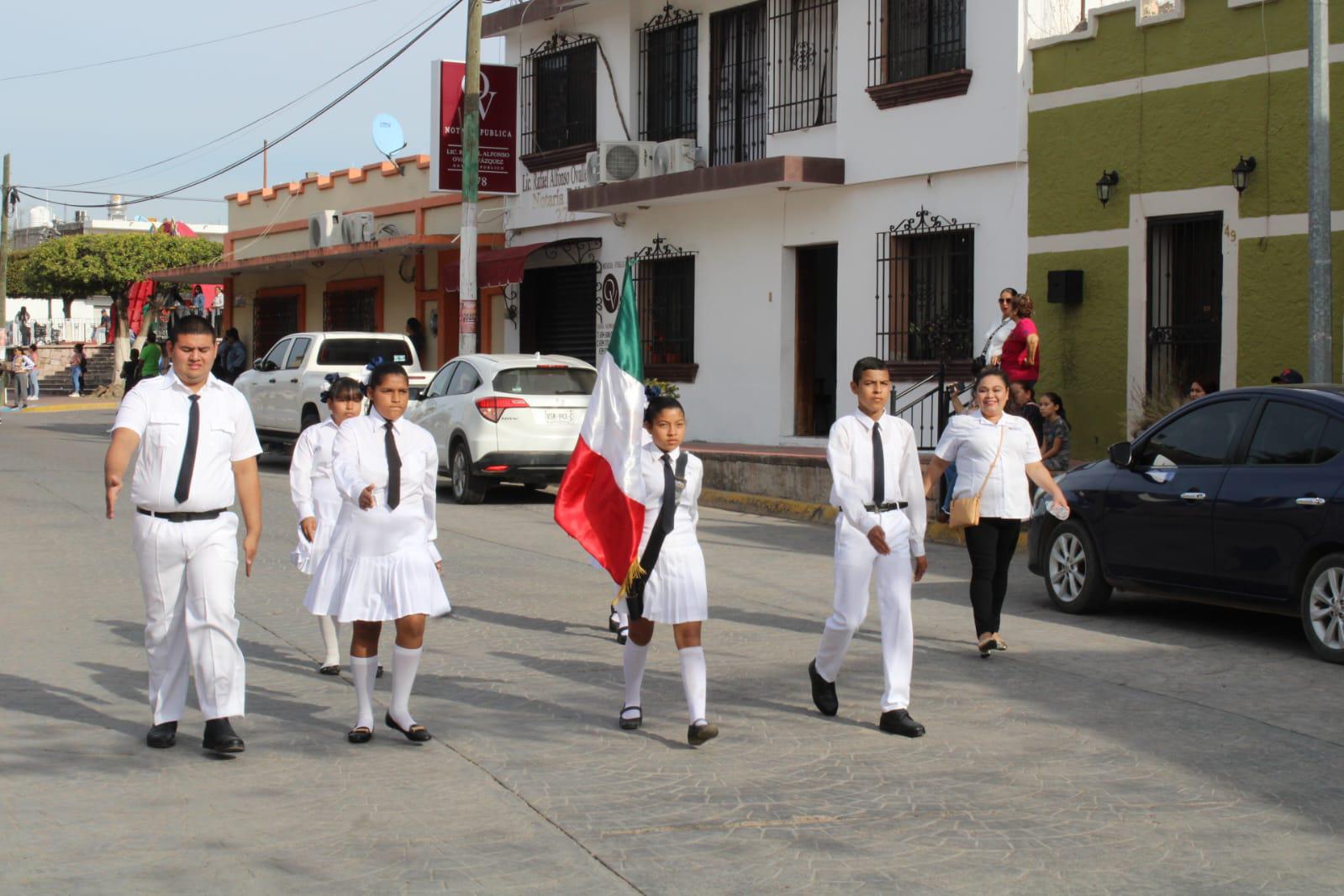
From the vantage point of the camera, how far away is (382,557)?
6.87 m

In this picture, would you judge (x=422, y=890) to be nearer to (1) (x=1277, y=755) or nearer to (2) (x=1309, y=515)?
(1) (x=1277, y=755)

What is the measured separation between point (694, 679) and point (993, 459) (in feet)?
9.54

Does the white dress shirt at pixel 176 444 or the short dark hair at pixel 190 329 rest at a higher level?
the short dark hair at pixel 190 329

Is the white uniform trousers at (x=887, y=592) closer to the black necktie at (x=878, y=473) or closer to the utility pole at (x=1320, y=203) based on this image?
the black necktie at (x=878, y=473)

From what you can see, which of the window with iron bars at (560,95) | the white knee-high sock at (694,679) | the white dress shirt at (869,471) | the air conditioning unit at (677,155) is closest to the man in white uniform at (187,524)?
the white knee-high sock at (694,679)

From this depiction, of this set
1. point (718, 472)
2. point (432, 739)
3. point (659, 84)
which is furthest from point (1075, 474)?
point (659, 84)

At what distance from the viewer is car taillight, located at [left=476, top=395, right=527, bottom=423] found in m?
17.3

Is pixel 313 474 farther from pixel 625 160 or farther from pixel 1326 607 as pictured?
pixel 625 160

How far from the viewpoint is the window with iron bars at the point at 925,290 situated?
61.3 feet

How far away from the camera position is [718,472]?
749 inches

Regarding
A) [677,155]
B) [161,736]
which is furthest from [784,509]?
[161,736]

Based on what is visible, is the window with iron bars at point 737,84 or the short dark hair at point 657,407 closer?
the short dark hair at point 657,407

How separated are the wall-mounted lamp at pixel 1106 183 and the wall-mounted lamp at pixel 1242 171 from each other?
4.64 ft

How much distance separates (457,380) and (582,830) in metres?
13.0
